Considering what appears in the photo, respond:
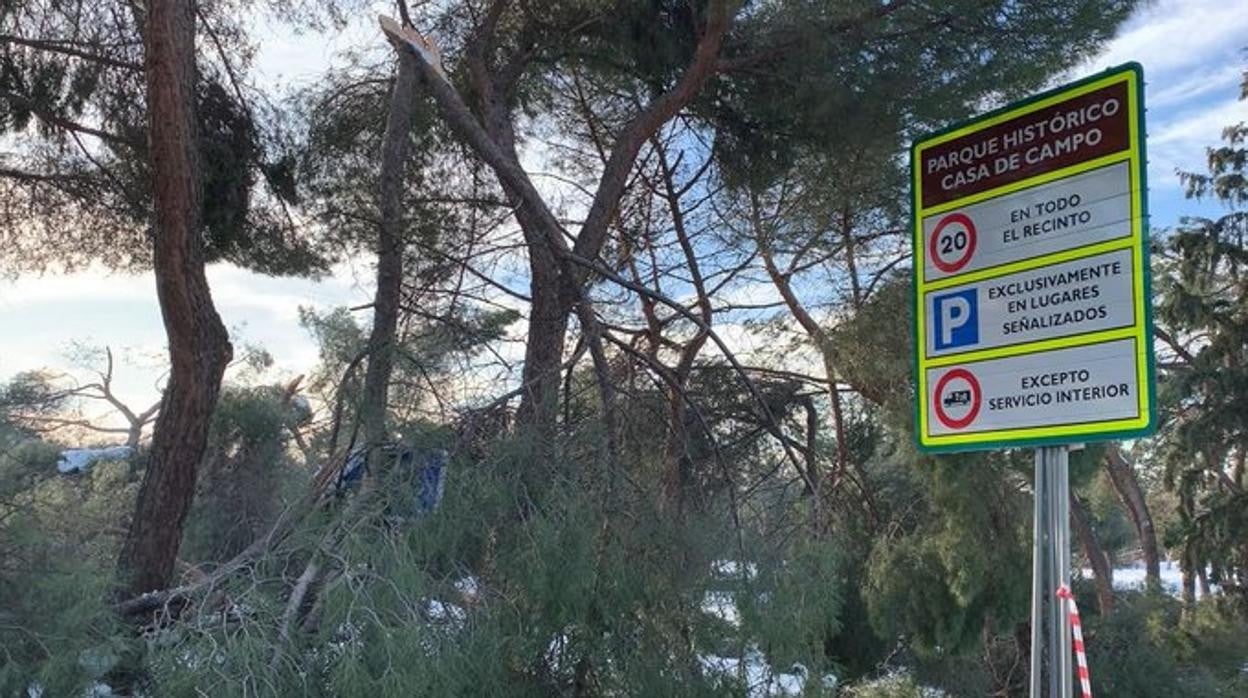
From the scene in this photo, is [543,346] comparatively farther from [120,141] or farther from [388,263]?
[120,141]

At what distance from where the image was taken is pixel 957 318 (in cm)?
378

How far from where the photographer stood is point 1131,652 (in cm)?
1198

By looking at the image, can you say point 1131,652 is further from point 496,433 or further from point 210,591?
point 210,591

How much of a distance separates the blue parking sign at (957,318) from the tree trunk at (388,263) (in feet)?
7.29

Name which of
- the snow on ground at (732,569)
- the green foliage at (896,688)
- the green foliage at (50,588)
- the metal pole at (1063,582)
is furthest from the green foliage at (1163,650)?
the green foliage at (50,588)

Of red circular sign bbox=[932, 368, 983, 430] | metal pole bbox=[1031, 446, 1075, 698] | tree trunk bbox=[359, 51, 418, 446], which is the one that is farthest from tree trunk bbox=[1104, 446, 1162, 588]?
metal pole bbox=[1031, 446, 1075, 698]

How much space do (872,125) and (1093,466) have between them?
132 inches

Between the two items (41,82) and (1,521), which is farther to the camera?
(41,82)

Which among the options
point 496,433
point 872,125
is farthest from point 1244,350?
point 496,433

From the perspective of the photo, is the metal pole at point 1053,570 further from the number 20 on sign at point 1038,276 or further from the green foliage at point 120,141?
the green foliage at point 120,141

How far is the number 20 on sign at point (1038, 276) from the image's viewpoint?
3.28 m

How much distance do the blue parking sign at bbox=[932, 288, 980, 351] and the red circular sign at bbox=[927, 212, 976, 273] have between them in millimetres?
110

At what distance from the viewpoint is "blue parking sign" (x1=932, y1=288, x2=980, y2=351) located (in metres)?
3.71

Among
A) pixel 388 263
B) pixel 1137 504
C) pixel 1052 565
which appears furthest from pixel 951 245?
pixel 1137 504
